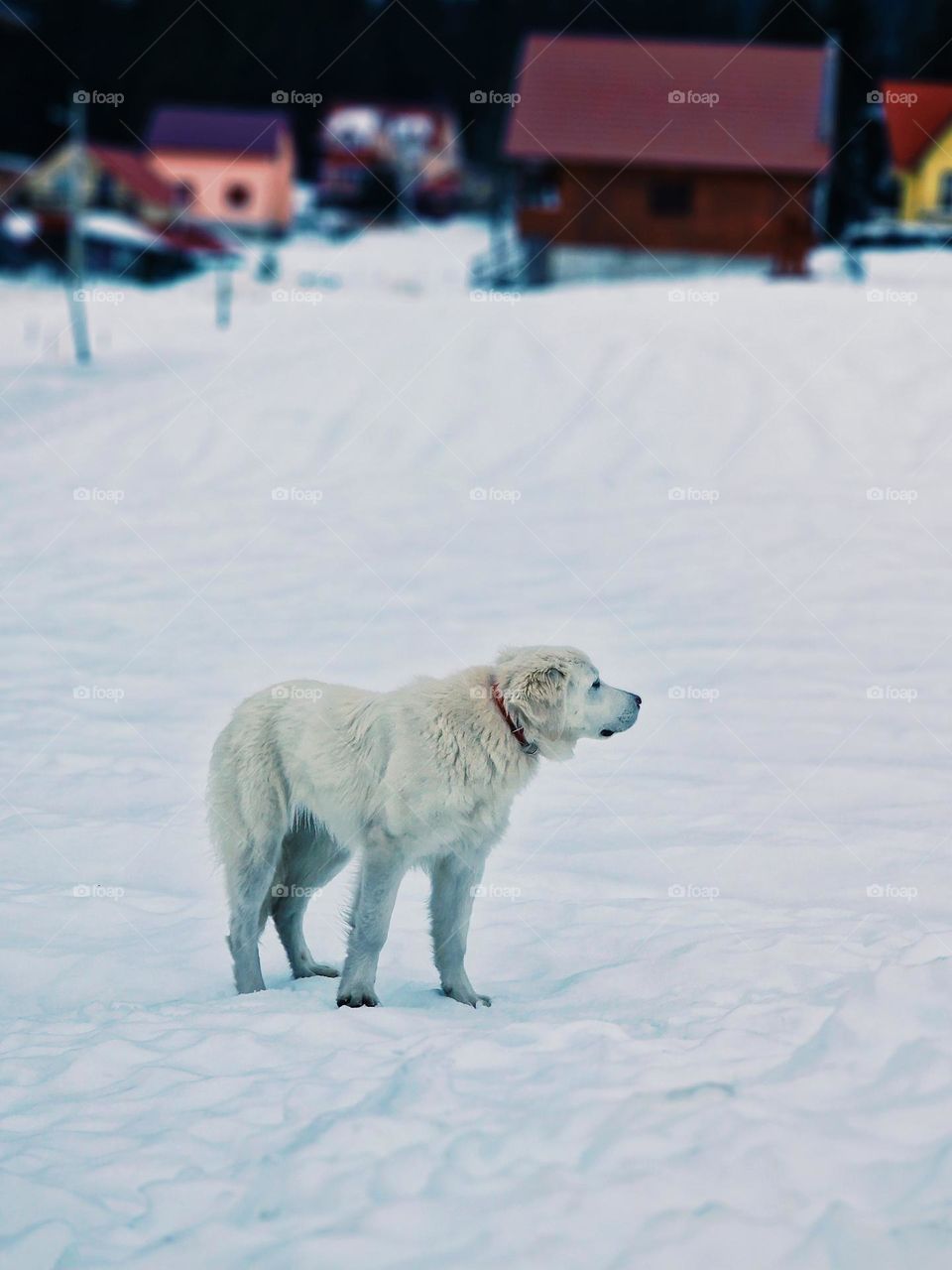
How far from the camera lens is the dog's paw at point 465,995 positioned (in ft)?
16.8

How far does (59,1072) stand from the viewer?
169 inches

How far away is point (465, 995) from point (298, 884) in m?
0.92

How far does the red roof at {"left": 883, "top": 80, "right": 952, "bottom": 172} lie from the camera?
3766 cm

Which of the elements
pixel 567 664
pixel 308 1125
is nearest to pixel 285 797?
pixel 567 664

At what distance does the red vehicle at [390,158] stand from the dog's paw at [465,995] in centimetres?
5744

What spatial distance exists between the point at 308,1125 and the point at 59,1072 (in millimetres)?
1026

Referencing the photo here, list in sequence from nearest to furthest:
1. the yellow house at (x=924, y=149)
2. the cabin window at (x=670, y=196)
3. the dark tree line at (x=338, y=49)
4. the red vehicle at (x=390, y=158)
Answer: the cabin window at (x=670, y=196)
the yellow house at (x=924, y=149)
the dark tree line at (x=338, y=49)
the red vehicle at (x=390, y=158)
